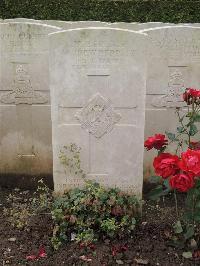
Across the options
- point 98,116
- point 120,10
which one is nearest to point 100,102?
point 98,116

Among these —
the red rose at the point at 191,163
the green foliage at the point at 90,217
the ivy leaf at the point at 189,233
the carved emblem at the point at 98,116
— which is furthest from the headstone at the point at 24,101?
the red rose at the point at 191,163

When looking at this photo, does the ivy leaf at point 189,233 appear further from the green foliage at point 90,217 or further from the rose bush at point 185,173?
the green foliage at point 90,217

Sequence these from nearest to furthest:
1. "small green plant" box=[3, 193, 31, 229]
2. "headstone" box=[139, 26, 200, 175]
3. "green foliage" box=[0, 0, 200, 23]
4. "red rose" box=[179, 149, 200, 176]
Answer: "red rose" box=[179, 149, 200, 176] < "small green plant" box=[3, 193, 31, 229] < "headstone" box=[139, 26, 200, 175] < "green foliage" box=[0, 0, 200, 23]

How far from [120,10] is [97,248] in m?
6.73

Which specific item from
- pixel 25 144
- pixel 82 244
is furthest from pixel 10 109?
pixel 82 244

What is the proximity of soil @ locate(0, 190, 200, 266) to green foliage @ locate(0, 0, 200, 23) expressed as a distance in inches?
242

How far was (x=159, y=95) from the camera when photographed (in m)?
4.65

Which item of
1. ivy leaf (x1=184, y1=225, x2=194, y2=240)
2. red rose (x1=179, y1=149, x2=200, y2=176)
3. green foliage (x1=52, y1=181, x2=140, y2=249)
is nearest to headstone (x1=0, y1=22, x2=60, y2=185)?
green foliage (x1=52, y1=181, x2=140, y2=249)

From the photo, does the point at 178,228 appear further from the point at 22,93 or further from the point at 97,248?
the point at 22,93

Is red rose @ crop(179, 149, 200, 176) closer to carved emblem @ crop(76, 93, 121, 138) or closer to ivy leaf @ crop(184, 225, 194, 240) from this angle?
ivy leaf @ crop(184, 225, 194, 240)

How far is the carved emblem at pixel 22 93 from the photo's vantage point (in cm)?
466

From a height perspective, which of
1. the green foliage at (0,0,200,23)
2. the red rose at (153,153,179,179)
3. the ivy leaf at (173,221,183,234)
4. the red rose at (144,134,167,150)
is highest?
the green foliage at (0,0,200,23)

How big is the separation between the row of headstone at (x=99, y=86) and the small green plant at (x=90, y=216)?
20 centimetres

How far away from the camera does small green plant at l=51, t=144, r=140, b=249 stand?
11.8 ft
